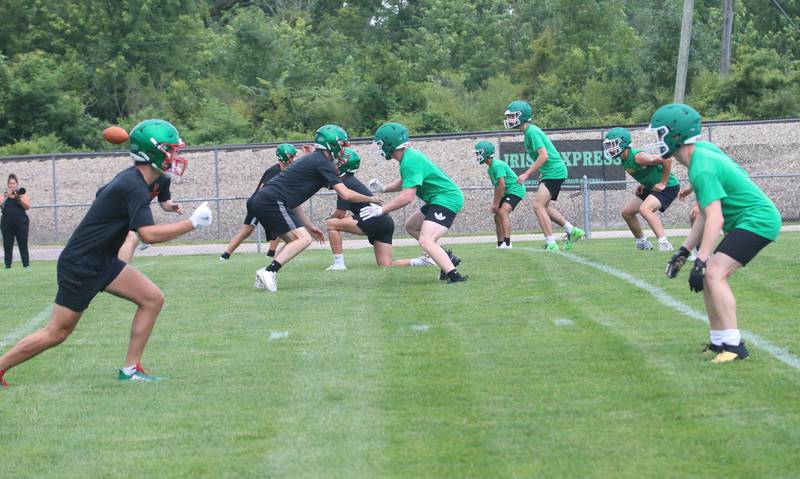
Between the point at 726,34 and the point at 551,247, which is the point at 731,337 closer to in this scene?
the point at 551,247

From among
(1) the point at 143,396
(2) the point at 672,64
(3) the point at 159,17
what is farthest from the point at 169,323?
(3) the point at 159,17

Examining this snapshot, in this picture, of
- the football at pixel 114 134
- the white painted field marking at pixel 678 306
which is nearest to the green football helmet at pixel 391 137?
the white painted field marking at pixel 678 306

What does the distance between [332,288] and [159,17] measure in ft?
118

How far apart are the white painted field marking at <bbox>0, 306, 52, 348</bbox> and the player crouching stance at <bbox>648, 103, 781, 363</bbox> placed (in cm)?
568

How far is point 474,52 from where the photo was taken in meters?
48.9

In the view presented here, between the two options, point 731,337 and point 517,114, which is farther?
point 517,114

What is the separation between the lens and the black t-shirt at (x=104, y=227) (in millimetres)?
7871

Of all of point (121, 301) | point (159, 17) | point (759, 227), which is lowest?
point (121, 301)

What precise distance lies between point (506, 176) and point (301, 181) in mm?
5058

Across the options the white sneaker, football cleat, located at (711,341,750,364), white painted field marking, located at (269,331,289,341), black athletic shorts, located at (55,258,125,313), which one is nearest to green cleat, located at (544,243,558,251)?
the white sneaker

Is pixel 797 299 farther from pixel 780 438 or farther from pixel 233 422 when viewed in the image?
pixel 233 422

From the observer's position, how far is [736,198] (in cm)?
828

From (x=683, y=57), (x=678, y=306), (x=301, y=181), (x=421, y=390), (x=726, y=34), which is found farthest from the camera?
(x=726, y=34)

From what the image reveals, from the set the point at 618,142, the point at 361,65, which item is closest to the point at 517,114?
the point at 618,142
